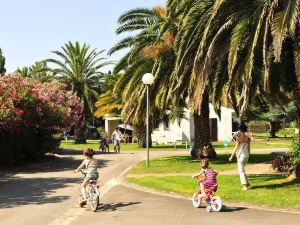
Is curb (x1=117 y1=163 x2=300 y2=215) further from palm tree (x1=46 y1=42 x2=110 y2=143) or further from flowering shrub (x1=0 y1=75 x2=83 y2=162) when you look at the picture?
palm tree (x1=46 y1=42 x2=110 y2=143)

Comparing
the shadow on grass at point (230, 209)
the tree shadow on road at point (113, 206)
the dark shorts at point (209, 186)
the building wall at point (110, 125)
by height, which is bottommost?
the shadow on grass at point (230, 209)

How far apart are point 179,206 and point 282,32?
4.71 m

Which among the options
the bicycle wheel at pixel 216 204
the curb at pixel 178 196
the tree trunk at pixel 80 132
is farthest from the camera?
the tree trunk at pixel 80 132

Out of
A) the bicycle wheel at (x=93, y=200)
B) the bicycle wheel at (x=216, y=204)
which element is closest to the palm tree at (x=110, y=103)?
the bicycle wheel at (x=93, y=200)

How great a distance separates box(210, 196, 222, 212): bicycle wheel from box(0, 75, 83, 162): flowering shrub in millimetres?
12392

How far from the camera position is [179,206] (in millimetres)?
10633

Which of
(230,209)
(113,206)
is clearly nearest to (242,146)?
(230,209)

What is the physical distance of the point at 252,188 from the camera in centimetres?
1279

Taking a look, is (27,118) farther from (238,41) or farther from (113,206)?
(238,41)

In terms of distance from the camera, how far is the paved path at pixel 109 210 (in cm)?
898

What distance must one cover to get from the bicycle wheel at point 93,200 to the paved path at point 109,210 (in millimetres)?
135

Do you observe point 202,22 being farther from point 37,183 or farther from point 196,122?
point 196,122

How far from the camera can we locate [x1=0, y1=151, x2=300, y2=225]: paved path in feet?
29.5

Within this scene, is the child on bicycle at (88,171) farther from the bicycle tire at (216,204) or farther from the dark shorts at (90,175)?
the bicycle tire at (216,204)
